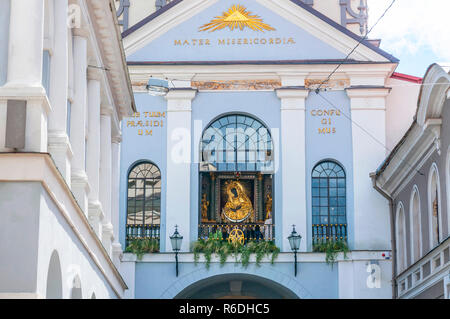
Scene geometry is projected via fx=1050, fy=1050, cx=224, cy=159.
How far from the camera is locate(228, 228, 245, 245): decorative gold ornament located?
29.3 m

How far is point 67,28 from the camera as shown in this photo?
50.1 ft

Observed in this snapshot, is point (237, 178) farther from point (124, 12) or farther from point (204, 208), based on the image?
point (124, 12)

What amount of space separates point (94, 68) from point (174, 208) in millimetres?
11348

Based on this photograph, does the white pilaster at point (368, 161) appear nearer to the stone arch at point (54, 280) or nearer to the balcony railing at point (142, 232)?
the balcony railing at point (142, 232)

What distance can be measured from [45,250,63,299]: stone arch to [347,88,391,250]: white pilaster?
16.0 metres

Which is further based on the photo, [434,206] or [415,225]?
[415,225]

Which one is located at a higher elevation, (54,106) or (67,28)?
(67,28)

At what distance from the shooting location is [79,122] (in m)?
16.6

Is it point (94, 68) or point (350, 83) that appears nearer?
point (94, 68)

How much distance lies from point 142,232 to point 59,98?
602 inches

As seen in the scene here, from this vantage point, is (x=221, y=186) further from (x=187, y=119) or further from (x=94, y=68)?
(x=94, y=68)

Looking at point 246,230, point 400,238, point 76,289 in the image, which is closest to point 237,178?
point 246,230

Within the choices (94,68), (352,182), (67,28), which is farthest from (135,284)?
(67,28)

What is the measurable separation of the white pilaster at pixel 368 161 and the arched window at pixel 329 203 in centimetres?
40
